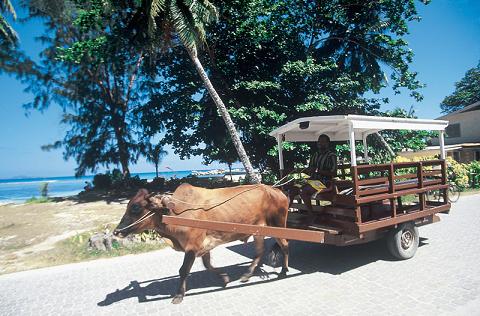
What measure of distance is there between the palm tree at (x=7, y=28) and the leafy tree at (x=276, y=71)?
12.7 meters

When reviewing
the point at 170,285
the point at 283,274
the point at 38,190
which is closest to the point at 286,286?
the point at 283,274

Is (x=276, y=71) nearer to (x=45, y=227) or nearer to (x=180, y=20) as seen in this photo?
(x=180, y=20)

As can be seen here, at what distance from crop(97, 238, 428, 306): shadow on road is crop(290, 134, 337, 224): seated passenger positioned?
935 millimetres

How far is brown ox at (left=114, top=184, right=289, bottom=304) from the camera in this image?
450 cm

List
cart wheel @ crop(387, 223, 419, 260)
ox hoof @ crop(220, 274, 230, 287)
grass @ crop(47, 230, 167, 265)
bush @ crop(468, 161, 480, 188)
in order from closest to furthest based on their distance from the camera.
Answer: ox hoof @ crop(220, 274, 230, 287), cart wheel @ crop(387, 223, 419, 260), grass @ crop(47, 230, 167, 265), bush @ crop(468, 161, 480, 188)

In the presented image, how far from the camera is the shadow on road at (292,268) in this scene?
483 centimetres

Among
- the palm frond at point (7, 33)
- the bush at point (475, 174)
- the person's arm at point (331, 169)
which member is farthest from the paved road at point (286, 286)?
the palm frond at point (7, 33)

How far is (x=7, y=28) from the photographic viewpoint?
20.8m

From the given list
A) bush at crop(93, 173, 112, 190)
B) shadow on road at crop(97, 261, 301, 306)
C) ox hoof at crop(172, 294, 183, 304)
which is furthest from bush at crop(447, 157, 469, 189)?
bush at crop(93, 173, 112, 190)

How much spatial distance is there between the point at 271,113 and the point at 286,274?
357 inches

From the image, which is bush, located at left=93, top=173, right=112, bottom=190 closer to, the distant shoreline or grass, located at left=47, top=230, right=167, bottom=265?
the distant shoreline

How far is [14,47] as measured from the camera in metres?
19.6

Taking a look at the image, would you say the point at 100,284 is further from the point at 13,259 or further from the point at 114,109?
the point at 114,109

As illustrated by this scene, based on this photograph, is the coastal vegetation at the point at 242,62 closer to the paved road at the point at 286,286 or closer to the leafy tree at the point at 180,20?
the leafy tree at the point at 180,20
